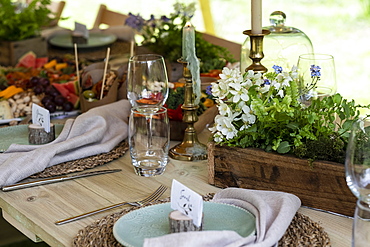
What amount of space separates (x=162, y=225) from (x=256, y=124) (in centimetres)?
A: 34

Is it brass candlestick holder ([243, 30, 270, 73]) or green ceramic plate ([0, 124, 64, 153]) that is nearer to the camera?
brass candlestick holder ([243, 30, 270, 73])

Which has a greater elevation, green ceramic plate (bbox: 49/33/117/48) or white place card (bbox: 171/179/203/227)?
green ceramic plate (bbox: 49/33/117/48)

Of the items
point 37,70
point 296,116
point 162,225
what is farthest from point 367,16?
point 162,225

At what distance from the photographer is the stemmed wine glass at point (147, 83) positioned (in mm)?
1365

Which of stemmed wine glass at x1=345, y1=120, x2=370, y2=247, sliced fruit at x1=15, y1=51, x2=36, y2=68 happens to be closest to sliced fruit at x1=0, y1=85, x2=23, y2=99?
sliced fruit at x1=15, y1=51, x2=36, y2=68

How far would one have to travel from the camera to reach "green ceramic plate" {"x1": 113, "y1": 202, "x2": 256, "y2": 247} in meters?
0.96

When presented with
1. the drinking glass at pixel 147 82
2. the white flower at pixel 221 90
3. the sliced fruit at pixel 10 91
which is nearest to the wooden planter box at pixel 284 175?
the white flower at pixel 221 90

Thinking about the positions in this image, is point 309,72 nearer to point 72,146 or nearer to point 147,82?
point 147,82

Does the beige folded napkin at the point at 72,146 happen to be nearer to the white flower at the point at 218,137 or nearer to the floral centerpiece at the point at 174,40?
the white flower at the point at 218,137

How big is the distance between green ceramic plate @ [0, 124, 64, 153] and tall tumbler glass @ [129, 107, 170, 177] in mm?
367

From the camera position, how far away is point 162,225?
997 millimetres

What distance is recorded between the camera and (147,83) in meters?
1.38

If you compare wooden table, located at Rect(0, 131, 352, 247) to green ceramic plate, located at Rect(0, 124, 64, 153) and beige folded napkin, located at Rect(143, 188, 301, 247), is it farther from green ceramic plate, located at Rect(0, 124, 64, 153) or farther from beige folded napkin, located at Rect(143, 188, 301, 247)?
green ceramic plate, located at Rect(0, 124, 64, 153)

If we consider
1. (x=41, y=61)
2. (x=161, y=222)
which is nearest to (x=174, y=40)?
(x=41, y=61)
